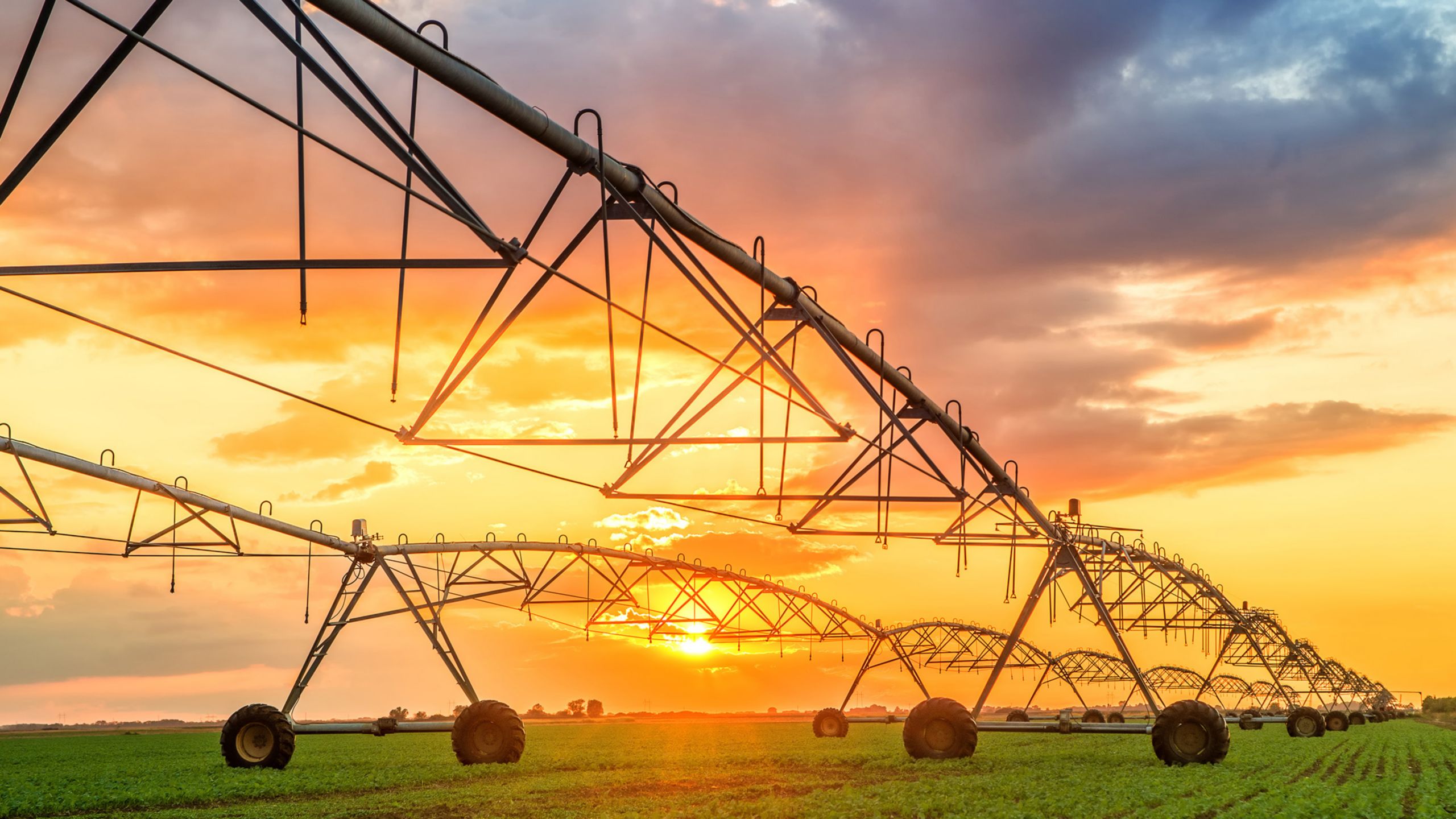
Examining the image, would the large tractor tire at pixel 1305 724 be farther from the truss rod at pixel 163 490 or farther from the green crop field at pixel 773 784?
the truss rod at pixel 163 490

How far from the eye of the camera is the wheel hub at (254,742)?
28156 millimetres

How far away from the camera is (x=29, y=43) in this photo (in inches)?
317

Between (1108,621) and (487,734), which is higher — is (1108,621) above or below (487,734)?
above

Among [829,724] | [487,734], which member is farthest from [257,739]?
[829,724]

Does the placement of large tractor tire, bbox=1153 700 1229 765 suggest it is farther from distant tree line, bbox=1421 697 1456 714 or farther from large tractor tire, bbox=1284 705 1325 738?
distant tree line, bbox=1421 697 1456 714

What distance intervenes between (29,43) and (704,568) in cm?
3489

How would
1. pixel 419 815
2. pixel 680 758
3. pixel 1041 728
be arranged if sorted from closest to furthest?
pixel 419 815 < pixel 1041 728 < pixel 680 758

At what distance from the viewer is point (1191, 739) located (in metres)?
27.3

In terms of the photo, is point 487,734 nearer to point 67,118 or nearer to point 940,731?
point 940,731

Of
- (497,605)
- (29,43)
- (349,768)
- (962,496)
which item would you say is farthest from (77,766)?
(29,43)

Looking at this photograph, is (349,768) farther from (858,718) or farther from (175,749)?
(175,749)

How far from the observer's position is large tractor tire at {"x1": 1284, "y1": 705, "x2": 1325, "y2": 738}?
60.1m

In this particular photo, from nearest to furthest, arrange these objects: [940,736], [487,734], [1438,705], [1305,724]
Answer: [940,736], [487,734], [1305,724], [1438,705]

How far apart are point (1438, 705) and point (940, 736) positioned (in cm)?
19285
